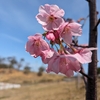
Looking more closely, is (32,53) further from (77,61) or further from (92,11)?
(92,11)

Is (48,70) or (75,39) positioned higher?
(75,39)

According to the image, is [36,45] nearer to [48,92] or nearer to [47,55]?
[47,55]

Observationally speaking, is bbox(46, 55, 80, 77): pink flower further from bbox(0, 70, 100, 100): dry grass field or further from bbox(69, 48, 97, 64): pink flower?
bbox(0, 70, 100, 100): dry grass field

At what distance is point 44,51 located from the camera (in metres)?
0.54

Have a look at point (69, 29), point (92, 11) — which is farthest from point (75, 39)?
point (69, 29)

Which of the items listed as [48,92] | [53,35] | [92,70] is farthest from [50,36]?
[48,92]

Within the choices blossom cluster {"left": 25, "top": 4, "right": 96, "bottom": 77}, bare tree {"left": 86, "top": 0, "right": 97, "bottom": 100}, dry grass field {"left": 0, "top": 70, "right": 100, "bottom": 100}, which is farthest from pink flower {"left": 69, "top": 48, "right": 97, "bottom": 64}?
dry grass field {"left": 0, "top": 70, "right": 100, "bottom": 100}

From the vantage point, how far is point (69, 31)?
563 mm

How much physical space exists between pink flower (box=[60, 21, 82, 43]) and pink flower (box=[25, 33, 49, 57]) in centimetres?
5

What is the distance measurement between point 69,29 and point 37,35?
88mm

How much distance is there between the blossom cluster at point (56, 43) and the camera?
525mm

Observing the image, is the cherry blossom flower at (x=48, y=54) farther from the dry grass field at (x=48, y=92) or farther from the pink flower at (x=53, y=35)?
the dry grass field at (x=48, y=92)

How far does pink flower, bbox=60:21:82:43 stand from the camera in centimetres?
55

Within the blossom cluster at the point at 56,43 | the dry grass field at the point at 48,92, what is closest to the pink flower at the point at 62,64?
the blossom cluster at the point at 56,43
